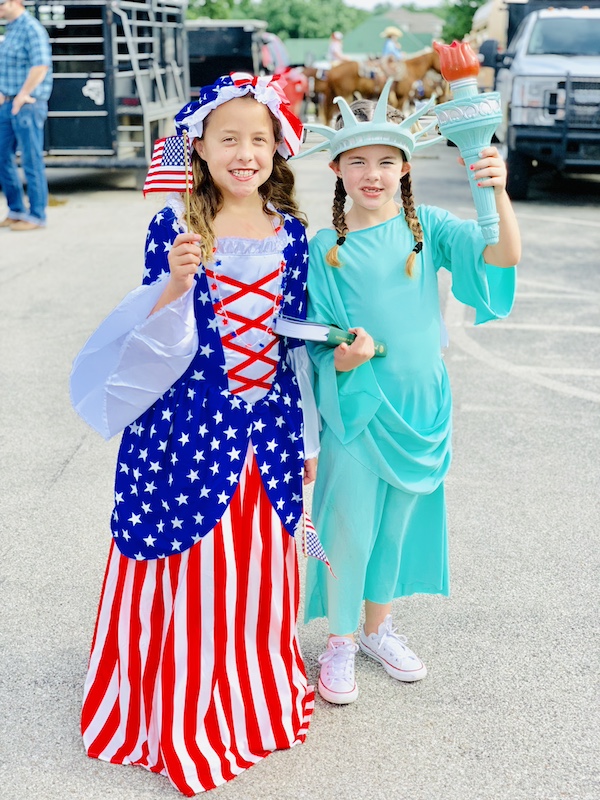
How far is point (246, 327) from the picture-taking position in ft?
7.93

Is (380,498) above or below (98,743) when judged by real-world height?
above

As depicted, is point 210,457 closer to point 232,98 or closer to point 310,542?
point 310,542

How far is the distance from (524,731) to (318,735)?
21.2 inches

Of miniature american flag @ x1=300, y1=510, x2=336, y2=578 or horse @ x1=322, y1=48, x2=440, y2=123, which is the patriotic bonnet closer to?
miniature american flag @ x1=300, y1=510, x2=336, y2=578

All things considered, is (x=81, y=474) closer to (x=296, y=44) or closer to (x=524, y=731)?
(x=524, y=731)

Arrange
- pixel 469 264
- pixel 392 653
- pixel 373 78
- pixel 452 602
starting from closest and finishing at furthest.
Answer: pixel 469 264 < pixel 392 653 < pixel 452 602 < pixel 373 78

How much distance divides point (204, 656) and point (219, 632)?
67mm

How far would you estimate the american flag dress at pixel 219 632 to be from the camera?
241 cm

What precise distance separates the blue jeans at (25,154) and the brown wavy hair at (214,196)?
7378 millimetres

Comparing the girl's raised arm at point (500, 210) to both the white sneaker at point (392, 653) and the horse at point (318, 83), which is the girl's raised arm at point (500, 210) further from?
the horse at point (318, 83)

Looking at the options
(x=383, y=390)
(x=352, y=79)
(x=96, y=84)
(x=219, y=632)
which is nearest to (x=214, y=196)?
(x=383, y=390)

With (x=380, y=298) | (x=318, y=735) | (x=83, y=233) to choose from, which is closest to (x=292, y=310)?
(x=380, y=298)

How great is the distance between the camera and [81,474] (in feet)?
14.2

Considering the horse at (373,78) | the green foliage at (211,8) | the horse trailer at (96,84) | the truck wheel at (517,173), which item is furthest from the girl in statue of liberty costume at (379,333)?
the green foliage at (211,8)
